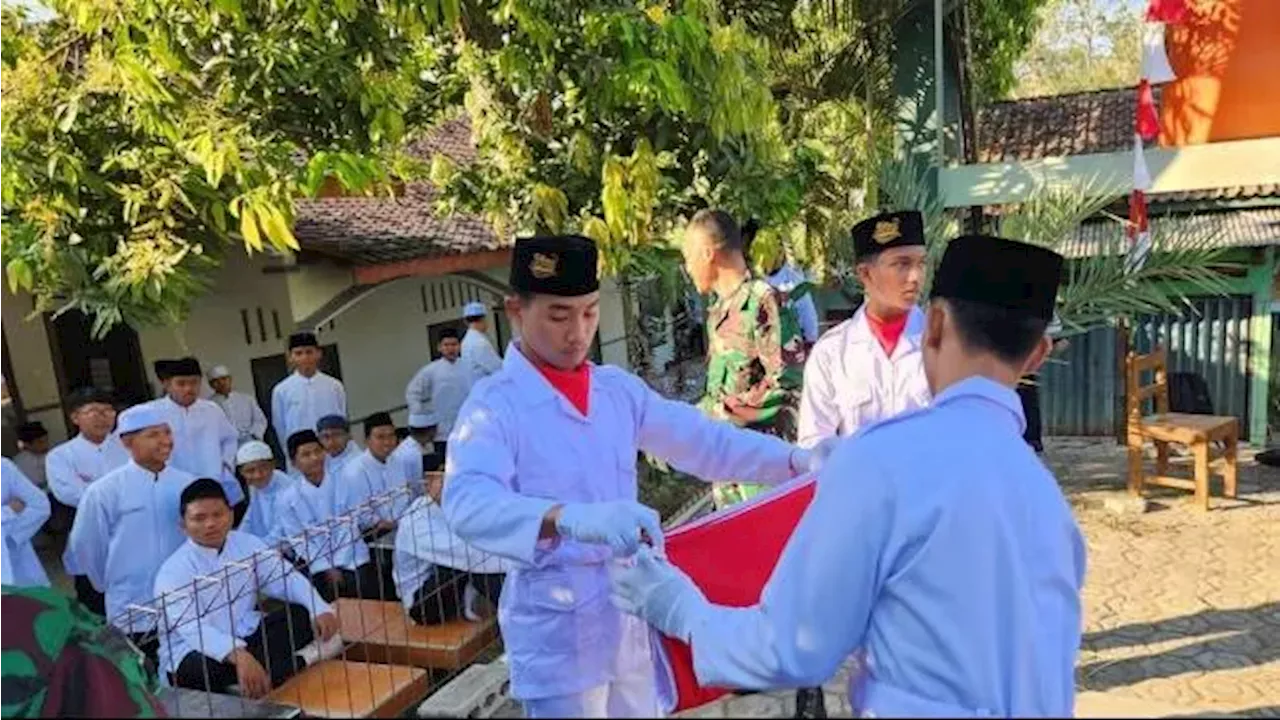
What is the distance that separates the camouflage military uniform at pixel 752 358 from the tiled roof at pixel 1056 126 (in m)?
7.76

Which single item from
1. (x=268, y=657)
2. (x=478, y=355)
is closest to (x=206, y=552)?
(x=268, y=657)

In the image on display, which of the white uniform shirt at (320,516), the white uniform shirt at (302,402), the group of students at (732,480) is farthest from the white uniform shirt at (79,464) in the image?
the white uniform shirt at (302,402)

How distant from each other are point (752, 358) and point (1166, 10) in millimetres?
4907

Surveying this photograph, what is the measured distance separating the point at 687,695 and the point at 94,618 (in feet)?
6.41

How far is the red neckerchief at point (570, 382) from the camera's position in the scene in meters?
2.54

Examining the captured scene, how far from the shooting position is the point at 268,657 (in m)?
4.09

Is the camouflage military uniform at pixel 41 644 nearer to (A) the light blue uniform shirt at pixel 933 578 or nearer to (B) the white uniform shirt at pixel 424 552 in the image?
(B) the white uniform shirt at pixel 424 552

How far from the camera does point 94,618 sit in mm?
2988

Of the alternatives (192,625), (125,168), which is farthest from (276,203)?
(192,625)

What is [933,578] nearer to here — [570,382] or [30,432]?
[570,382]

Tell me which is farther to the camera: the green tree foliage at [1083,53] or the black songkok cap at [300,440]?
the green tree foliage at [1083,53]

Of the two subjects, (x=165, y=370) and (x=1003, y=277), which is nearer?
(x=1003, y=277)

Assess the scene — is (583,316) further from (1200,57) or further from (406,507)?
(1200,57)

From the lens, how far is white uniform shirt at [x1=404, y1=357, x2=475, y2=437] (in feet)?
29.2
